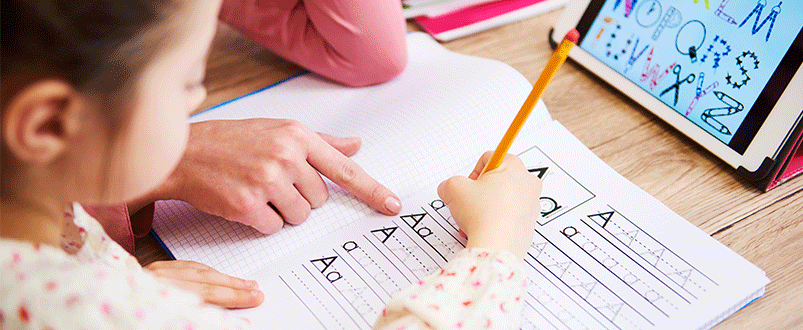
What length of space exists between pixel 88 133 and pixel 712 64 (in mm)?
655

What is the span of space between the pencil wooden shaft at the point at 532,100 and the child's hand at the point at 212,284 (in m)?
0.25

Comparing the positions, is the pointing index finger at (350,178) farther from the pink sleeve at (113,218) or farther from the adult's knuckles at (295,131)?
the pink sleeve at (113,218)

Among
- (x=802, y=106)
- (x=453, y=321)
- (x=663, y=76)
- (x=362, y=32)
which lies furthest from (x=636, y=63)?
(x=453, y=321)

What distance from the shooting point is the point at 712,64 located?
0.66m

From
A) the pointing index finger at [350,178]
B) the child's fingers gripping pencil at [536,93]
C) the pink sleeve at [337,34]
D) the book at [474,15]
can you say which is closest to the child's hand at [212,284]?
the pointing index finger at [350,178]

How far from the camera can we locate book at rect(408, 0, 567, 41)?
88cm

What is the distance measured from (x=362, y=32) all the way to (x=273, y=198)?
1.00 ft

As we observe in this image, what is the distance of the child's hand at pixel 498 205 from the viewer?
0.49 metres

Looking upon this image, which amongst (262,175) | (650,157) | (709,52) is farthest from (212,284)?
(709,52)

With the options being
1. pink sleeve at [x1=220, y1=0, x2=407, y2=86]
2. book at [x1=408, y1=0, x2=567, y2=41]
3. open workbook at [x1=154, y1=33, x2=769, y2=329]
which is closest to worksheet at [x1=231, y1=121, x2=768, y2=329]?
open workbook at [x1=154, y1=33, x2=769, y2=329]

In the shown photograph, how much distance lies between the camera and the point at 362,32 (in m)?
0.75

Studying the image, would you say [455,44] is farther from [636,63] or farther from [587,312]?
[587,312]

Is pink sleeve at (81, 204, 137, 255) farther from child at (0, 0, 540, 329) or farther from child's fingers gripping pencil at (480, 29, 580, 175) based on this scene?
child's fingers gripping pencil at (480, 29, 580, 175)

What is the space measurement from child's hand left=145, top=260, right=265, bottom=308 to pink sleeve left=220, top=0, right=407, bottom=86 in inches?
14.1
